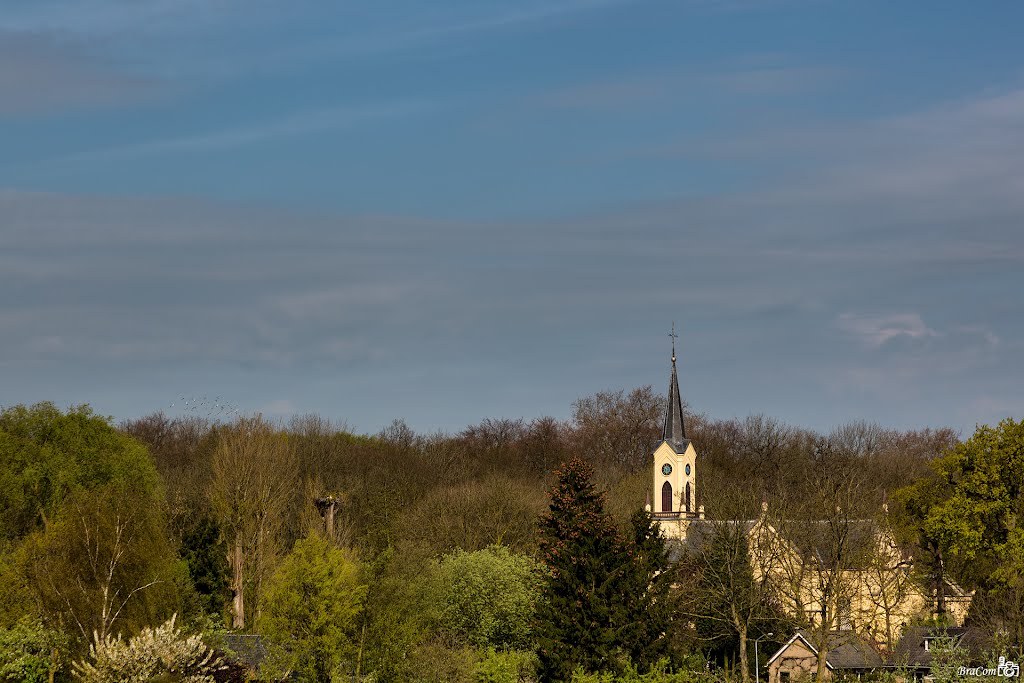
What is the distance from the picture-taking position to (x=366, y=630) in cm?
4584

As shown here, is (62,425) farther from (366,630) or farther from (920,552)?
(920,552)

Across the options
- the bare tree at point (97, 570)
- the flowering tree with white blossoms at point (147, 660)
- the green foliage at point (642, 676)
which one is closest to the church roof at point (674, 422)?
the green foliage at point (642, 676)

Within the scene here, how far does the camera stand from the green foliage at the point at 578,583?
47188 mm

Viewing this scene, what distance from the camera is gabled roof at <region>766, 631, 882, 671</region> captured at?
168ft

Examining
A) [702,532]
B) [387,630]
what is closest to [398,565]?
[387,630]

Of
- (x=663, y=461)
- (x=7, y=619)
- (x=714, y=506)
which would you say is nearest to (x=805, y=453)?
(x=663, y=461)

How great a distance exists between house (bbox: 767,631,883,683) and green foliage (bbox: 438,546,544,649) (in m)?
10.1

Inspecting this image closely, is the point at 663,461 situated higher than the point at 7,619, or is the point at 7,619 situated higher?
the point at 663,461

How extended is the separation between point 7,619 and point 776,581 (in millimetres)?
29455

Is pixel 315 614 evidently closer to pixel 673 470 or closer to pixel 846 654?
pixel 846 654

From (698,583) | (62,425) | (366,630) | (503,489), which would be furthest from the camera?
(503,489)

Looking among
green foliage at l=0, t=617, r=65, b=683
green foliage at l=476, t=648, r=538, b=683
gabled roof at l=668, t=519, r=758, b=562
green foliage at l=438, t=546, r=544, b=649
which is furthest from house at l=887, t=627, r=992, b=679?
green foliage at l=0, t=617, r=65, b=683

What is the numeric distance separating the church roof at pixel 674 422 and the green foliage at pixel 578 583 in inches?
1391

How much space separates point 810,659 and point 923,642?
4.53 meters
